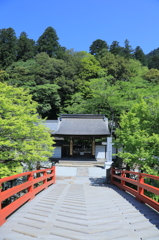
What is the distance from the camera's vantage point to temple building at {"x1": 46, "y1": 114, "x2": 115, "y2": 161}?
19.4m

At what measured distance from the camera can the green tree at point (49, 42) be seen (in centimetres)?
4438

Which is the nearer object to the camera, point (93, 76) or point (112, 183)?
point (112, 183)

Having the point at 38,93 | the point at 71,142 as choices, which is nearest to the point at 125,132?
the point at 71,142

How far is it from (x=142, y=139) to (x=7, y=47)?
3709 cm

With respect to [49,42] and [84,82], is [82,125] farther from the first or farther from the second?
[49,42]

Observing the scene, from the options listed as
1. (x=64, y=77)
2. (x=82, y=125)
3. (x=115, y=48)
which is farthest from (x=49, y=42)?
(x=82, y=125)

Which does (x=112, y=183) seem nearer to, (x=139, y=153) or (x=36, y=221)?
(x=139, y=153)

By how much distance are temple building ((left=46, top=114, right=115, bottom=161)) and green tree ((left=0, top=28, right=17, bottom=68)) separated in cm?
1974

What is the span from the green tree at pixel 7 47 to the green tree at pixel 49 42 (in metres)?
7.95

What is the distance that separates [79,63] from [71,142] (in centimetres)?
1929

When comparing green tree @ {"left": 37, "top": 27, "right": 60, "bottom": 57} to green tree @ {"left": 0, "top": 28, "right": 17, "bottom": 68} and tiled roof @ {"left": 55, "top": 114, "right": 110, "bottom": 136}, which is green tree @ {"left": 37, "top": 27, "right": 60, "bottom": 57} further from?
tiled roof @ {"left": 55, "top": 114, "right": 110, "bottom": 136}

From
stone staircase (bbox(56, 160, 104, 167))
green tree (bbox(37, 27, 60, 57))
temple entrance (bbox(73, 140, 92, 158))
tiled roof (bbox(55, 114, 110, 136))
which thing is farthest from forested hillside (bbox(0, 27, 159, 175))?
temple entrance (bbox(73, 140, 92, 158))

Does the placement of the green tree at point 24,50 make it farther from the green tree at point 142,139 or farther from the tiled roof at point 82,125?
the green tree at point 142,139

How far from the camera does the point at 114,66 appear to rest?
31.0 metres
